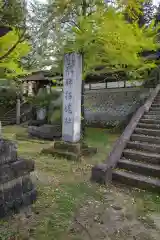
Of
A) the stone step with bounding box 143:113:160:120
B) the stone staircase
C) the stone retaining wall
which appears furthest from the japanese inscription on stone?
the stone retaining wall

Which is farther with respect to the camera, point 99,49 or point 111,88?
point 111,88

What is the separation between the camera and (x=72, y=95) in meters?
6.89

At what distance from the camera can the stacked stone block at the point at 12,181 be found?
3.26m

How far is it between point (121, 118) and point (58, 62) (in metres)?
6.54

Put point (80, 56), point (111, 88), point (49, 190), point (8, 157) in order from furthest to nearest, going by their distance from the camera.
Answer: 1. point (111, 88)
2. point (80, 56)
3. point (49, 190)
4. point (8, 157)

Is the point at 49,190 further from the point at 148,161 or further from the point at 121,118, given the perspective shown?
the point at 121,118

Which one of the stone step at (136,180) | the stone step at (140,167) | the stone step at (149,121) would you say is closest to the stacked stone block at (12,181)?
the stone step at (136,180)

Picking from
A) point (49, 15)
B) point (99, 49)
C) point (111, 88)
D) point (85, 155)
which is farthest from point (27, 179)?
point (111, 88)

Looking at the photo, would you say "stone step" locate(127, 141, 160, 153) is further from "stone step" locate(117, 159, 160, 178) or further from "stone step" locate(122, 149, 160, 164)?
"stone step" locate(117, 159, 160, 178)

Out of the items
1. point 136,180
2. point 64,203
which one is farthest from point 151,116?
point 64,203

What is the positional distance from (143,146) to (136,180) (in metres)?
1.36

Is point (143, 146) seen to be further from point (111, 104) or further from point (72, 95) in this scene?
point (111, 104)

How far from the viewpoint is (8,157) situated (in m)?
3.39

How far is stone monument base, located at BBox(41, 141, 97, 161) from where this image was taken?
6.80 meters
